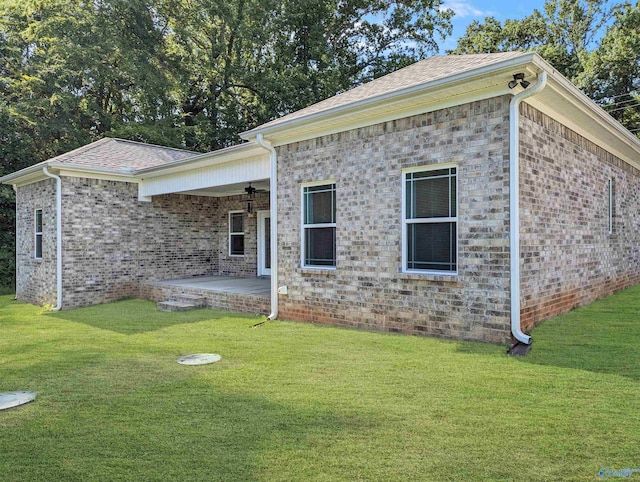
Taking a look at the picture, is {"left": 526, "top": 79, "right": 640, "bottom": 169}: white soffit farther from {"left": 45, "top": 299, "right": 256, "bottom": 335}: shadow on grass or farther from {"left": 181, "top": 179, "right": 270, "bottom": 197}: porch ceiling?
{"left": 181, "top": 179, "right": 270, "bottom": 197}: porch ceiling

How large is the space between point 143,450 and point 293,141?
619 cm

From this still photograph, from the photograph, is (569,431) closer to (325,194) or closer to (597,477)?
(597,477)

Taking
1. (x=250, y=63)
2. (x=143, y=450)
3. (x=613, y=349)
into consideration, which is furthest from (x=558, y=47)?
(x=143, y=450)

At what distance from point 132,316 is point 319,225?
15.0ft

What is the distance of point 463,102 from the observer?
20.1 ft

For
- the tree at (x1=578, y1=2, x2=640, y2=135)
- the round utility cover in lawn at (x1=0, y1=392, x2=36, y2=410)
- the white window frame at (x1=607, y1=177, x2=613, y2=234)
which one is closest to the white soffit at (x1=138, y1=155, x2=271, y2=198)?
the round utility cover in lawn at (x1=0, y1=392, x2=36, y2=410)

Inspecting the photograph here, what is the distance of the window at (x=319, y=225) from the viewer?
8.02 metres

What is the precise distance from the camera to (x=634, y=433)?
3.29 metres

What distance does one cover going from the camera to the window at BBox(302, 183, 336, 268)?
8016 millimetres

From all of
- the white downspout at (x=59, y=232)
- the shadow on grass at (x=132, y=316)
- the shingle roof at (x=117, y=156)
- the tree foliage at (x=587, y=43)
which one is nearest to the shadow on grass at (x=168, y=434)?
the shadow on grass at (x=132, y=316)

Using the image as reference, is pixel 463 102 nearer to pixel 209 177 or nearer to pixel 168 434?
pixel 168 434

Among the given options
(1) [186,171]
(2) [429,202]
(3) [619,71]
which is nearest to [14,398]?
(2) [429,202]

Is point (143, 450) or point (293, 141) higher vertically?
point (293, 141)

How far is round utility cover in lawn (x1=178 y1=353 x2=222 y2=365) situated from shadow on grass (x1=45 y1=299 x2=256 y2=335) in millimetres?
2311
